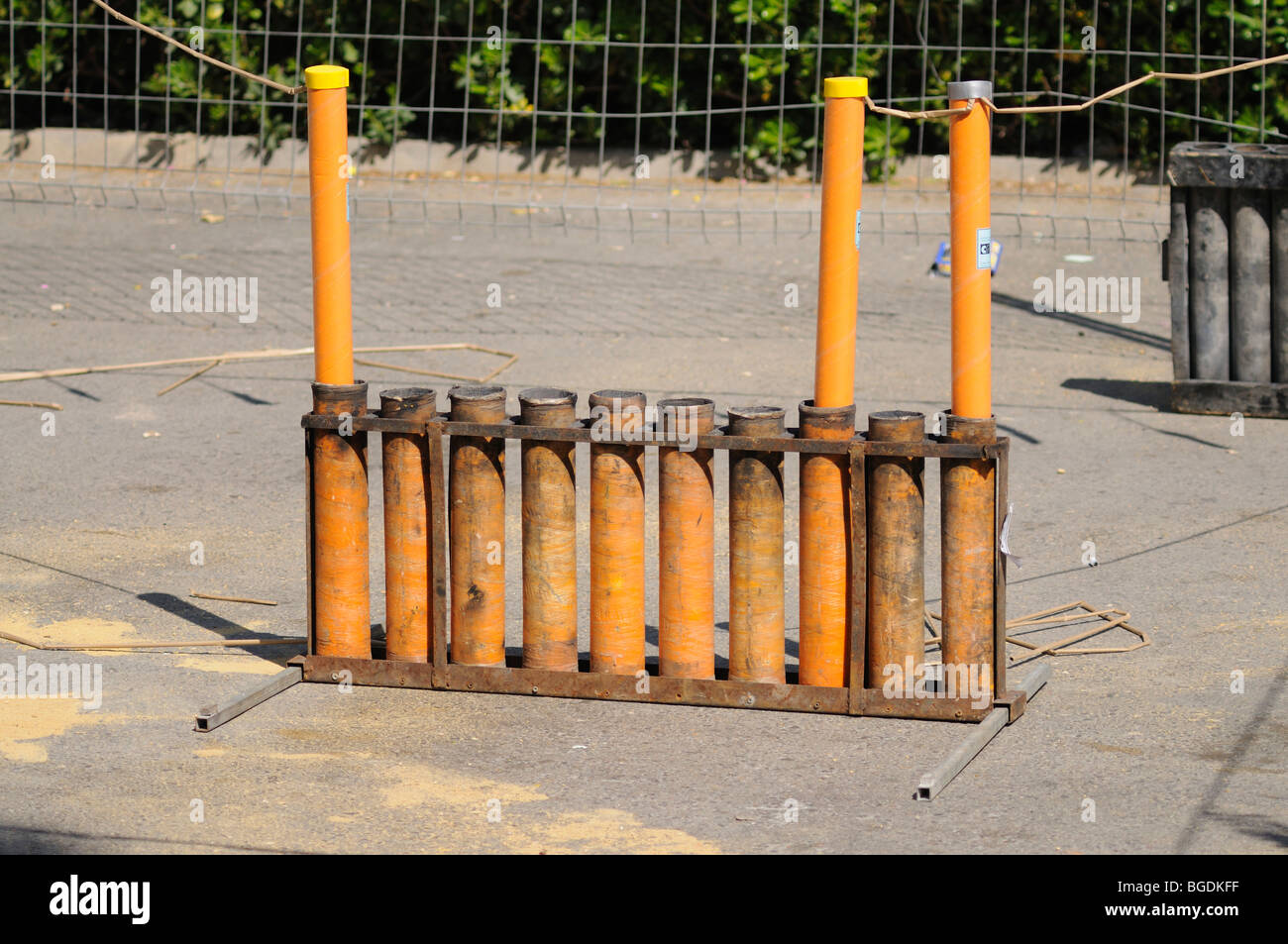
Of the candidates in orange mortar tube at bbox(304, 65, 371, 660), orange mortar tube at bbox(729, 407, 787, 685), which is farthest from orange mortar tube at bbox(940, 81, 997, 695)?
orange mortar tube at bbox(304, 65, 371, 660)

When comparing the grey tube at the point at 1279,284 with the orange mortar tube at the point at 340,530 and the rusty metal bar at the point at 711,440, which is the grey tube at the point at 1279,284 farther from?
the orange mortar tube at the point at 340,530

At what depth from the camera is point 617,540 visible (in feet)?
18.5

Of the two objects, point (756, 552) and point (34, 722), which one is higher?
point (756, 552)

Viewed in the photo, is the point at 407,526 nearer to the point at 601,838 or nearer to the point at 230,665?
the point at 230,665

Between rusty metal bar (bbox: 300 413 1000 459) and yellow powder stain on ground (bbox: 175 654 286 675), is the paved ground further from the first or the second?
rusty metal bar (bbox: 300 413 1000 459)

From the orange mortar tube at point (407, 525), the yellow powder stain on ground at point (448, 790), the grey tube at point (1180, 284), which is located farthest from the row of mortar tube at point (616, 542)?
the grey tube at point (1180, 284)

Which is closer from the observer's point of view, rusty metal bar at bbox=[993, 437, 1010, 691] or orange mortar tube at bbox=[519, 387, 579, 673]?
rusty metal bar at bbox=[993, 437, 1010, 691]

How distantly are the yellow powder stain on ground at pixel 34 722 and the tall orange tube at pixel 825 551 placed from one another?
7.45 ft

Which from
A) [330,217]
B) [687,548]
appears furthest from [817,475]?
[330,217]

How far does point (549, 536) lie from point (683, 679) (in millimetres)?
632

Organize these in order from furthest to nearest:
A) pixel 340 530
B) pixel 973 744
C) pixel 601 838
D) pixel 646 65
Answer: pixel 646 65
pixel 340 530
pixel 973 744
pixel 601 838

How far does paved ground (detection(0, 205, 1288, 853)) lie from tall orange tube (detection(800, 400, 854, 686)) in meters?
0.22

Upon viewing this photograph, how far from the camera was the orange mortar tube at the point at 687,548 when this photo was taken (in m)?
5.56

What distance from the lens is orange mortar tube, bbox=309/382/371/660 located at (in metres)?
5.81
